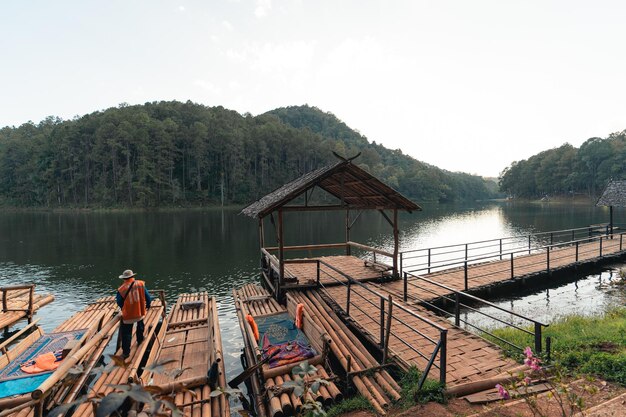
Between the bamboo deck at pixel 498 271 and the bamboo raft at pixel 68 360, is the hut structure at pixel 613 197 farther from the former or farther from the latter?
the bamboo raft at pixel 68 360

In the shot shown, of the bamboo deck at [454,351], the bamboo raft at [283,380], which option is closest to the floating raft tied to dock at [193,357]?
the bamboo raft at [283,380]

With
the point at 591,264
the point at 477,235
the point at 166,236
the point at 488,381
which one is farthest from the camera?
the point at 477,235

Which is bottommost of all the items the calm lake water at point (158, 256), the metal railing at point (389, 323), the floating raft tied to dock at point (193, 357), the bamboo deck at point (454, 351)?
the calm lake water at point (158, 256)

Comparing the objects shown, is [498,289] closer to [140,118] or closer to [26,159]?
[140,118]

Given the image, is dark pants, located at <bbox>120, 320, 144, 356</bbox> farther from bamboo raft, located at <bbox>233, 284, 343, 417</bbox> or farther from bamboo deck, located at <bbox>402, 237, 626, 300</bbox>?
bamboo deck, located at <bbox>402, 237, 626, 300</bbox>

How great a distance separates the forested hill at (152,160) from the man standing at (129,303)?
75.4 metres

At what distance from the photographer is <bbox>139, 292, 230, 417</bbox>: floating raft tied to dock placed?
6336 millimetres

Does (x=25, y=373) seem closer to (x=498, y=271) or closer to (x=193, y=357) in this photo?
(x=193, y=357)

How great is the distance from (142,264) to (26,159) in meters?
97.3

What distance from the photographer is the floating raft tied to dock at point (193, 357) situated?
634 cm

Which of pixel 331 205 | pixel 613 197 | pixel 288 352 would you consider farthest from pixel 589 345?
pixel 613 197

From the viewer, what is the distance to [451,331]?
29.2ft

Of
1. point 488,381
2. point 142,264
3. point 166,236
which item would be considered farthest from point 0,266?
point 488,381

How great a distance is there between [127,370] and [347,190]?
9984mm
